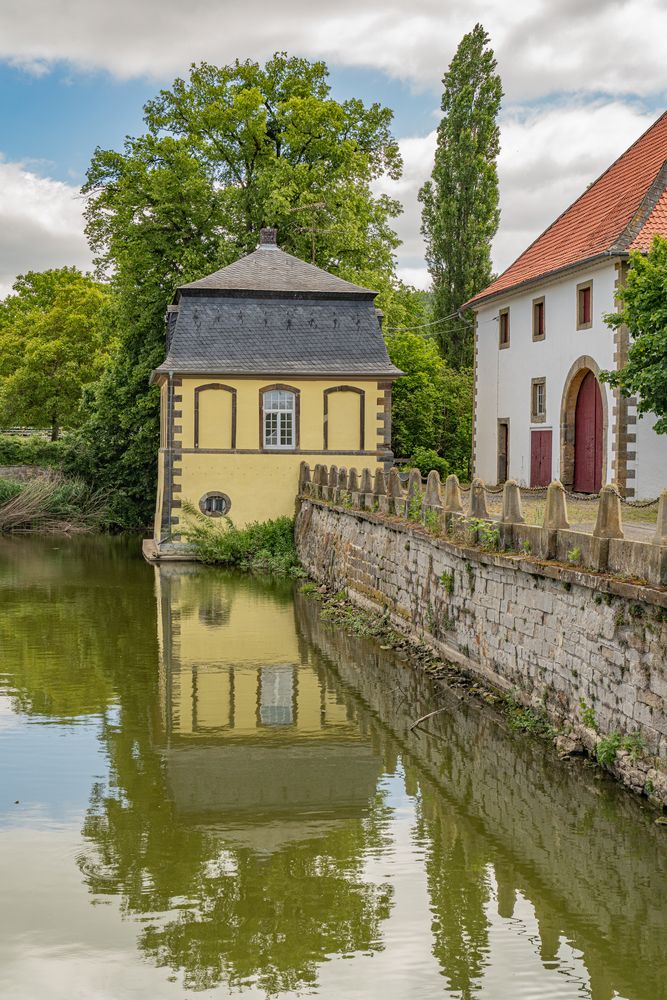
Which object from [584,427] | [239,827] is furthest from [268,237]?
[239,827]

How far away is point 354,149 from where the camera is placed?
3525cm

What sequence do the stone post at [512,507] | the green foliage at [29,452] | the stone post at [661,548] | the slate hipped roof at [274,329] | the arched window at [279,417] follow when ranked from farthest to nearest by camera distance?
the green foliage at [29,452], the arched window at [279,417], the slate hipped roof at [274,329], the stone post at [512,507], the stone post at [661,548]

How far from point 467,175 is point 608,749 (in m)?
36.3

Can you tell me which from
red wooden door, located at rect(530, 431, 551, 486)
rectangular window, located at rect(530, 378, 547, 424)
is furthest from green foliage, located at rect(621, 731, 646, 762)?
rectangular window, located at rect(530, 378, 547, 424)

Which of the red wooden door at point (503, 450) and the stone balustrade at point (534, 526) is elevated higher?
the red wooden door at point (503, 450)

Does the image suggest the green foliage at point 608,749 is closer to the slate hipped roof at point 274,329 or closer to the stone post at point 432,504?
the stone post at point 432,504

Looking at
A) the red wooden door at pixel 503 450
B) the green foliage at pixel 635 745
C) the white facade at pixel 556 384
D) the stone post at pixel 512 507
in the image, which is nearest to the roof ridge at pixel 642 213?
the white facade at pixel 556 384

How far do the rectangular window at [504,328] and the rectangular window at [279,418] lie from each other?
20.1 feet

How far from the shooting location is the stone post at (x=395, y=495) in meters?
17.4

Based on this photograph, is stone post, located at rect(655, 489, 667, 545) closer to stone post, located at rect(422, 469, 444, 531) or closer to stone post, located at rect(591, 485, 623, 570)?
stone post, located at rect(591, 485, 623, 570)

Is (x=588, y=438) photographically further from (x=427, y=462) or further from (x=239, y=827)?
(x=239, y=827)

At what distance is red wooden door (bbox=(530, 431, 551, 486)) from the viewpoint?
2695cm

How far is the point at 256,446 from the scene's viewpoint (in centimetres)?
2770

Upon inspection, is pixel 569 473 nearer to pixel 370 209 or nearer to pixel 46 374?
pixel 370 209
